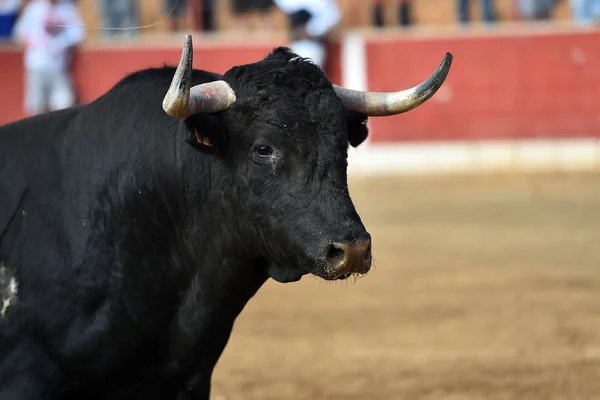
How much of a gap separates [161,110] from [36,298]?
2.40ft

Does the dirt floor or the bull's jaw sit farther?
the dirt floor

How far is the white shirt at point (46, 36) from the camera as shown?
13586mm

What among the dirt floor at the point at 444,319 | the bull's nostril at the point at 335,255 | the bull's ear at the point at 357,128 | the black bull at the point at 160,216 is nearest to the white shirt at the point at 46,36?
the dirt floor at the point at 444,319

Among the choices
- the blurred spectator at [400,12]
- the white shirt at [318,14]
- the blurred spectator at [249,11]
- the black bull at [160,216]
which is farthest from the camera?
the blurred spectator at [249,11]

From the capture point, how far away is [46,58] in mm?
14047

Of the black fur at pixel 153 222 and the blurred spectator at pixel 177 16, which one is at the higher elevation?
the black fur at pixel 153 222

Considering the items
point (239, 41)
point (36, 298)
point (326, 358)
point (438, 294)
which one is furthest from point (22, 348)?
point (239, 41)

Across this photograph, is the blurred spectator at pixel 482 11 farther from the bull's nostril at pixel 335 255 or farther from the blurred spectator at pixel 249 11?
the bull's nostril at pixel 335 255

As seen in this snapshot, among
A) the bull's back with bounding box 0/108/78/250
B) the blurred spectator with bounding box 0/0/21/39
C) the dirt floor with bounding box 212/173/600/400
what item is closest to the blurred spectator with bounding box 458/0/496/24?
the dirt floor with bounding box 212/173/600/400

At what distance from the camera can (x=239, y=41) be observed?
14609 mm

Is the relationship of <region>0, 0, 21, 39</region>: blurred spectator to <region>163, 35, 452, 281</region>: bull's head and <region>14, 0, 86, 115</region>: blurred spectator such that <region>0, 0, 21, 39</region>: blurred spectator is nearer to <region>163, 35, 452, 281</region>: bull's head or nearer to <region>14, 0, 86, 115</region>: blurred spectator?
<region>14, 0, 86, 115</region>: blurred spectator

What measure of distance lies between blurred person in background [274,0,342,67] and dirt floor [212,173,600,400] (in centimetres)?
334

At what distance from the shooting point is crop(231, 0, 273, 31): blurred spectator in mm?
15141

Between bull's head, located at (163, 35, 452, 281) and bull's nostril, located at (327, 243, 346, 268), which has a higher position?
bull's head, located at (163, 35, 452, 281)
